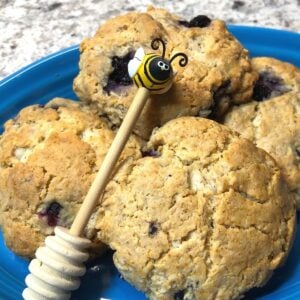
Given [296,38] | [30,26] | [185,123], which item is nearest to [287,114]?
[185,123]

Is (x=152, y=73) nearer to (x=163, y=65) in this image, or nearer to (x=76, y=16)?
(x=163, y=65)

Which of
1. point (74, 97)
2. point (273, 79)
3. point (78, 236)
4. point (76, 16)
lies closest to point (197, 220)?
point (78, 236)

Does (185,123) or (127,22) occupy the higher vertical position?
(127,22)

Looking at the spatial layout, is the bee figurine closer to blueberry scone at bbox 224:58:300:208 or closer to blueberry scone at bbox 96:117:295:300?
blueberry scone at bbox 96:117:295:300

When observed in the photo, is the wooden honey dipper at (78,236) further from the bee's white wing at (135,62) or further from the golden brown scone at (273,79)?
the golden brown scone at (273,79)

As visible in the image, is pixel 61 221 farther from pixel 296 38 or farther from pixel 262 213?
pixel 296 38
